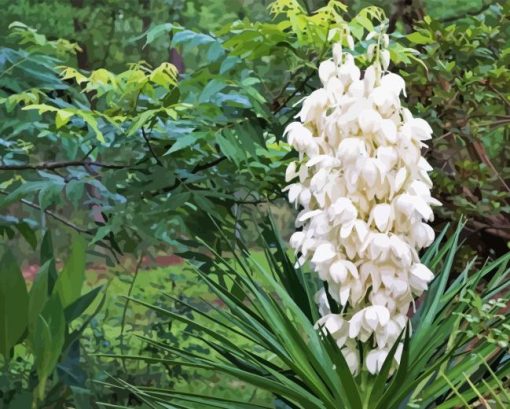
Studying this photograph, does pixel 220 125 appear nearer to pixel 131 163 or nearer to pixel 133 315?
pixel 131 163

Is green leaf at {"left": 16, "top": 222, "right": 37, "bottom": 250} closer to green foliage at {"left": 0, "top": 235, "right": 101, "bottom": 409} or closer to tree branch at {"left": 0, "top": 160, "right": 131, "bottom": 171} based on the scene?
green foliage at {"left": 0, "top": 235, "right": 101, "bottom": 409}

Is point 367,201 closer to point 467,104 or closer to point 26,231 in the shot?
point 467,104

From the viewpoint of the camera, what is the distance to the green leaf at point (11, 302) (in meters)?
2.32

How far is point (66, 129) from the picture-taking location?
2.10m

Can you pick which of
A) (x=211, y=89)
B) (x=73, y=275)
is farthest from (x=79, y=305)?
(x=211, y=89)

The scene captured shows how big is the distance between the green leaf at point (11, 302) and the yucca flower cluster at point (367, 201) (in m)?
1.15

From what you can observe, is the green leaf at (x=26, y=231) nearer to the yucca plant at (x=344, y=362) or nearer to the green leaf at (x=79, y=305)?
the green leaf at (x=79, y=305)

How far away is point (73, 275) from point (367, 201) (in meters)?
1.32

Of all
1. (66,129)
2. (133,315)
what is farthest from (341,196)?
(133,315)

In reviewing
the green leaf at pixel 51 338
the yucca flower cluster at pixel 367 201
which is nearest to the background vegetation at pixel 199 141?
the green leaf at pixel 51 338

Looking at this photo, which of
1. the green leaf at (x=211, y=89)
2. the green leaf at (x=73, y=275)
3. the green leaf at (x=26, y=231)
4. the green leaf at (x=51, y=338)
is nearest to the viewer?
the green leaf at (x=211, y=89)

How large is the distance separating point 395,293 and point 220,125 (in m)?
0.76

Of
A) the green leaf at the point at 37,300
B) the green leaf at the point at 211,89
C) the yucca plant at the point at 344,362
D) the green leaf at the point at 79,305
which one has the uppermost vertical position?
the green leaf at the point at 211,89

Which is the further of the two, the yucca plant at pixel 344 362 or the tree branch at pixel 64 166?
the tree branch at pixel 64 166
